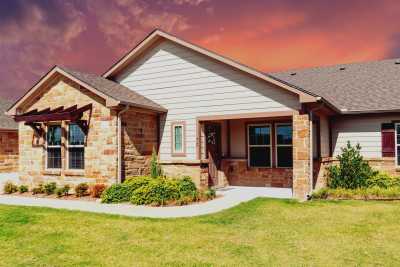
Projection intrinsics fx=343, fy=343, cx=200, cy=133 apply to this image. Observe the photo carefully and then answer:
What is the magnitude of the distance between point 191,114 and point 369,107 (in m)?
7.44

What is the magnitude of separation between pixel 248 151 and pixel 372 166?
5.20 m

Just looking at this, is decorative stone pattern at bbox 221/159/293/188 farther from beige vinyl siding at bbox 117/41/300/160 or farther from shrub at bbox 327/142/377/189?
beige vinyl siding at bbox 117/41/300/160

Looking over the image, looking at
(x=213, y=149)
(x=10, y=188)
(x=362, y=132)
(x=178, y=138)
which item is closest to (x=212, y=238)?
(x=178, y=138)

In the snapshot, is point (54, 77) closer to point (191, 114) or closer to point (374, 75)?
point (191, 114)

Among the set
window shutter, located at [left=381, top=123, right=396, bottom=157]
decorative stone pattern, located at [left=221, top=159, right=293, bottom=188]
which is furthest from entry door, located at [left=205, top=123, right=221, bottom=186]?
window shutter, located at [left=381, top=123, right=396, bottom=157]

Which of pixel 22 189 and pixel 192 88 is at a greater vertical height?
pixel 192 88

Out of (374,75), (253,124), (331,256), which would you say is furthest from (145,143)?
(374,75)

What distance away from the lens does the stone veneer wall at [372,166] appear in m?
13.7

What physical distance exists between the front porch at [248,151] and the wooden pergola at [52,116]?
14.8ft

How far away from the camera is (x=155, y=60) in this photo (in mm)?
15016

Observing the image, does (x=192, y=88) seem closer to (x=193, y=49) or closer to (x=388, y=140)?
(x=193, y=49)

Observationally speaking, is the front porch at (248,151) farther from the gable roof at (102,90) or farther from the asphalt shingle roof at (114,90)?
the gable roof at (102,90)

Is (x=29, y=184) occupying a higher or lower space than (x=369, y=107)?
lower

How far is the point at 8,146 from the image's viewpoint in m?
24.4
